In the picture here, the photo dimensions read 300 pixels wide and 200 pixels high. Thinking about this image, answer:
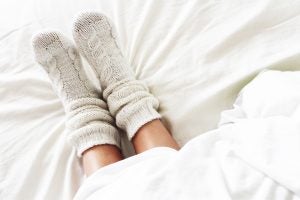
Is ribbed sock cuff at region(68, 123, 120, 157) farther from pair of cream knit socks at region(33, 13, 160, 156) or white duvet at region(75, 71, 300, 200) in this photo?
white duvet at region(75, 71, 300, 200)

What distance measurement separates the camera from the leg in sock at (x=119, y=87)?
2.23 feet

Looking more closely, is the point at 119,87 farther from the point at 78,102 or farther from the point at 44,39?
the point at 44,39

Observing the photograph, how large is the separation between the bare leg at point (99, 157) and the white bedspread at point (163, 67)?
25 mm

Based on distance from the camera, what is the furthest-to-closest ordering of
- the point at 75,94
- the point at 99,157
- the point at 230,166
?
the point at 75,94, the point at 99,157, the point at 230,166

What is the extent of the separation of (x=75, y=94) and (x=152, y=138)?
0.69ft

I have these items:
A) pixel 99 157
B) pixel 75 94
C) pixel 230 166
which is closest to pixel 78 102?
pixel 75 94

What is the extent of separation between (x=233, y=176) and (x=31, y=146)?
41 cm

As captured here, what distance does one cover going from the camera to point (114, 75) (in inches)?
30.5

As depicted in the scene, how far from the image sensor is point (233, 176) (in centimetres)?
46

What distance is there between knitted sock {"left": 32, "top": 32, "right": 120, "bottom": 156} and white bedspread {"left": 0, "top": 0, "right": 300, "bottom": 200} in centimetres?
3

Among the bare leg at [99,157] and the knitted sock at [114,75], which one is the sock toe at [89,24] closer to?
the knitted sock at [114,75]

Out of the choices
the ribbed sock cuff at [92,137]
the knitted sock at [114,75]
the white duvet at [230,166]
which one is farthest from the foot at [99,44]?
the white duvet at [230,166]

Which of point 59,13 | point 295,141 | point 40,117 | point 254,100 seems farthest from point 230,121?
point 59,13

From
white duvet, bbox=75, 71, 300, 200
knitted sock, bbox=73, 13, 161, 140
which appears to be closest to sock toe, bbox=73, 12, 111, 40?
knitted sock, bbox=73, 13, 161, 140
